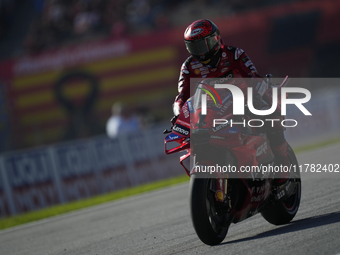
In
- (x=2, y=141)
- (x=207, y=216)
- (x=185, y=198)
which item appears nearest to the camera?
(x=207, y=216)

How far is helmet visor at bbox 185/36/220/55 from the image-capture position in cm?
452

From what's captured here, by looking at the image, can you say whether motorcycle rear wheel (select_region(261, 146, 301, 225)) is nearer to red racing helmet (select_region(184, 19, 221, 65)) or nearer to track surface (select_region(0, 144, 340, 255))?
track surface (select_region(0, 144, 340, 255))

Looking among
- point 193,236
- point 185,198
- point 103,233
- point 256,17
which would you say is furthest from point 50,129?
point 193,236

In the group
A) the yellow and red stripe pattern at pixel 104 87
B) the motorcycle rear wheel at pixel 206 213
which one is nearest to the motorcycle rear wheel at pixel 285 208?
the motorcycle rear wheel at pixel 206 213

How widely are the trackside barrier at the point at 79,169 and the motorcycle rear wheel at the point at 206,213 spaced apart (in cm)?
661

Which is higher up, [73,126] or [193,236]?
[193,236]

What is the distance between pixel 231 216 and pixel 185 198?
357 centimetres

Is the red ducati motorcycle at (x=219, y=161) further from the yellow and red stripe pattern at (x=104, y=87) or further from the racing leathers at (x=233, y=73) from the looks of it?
the yellow and red stripe pattern at (x=104, y=87)

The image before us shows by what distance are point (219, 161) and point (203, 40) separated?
1.12 metres

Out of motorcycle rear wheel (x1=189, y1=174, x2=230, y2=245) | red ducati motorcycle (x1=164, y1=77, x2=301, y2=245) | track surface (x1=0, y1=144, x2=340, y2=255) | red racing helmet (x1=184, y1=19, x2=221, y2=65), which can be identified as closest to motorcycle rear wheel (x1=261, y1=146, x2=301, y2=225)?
track surface (x1=0, y1=144, x2=340, y2=255)

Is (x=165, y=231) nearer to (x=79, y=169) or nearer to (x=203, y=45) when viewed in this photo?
(x=203, y=45)

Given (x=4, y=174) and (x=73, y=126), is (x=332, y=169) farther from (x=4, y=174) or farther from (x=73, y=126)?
(x=73, y=126)

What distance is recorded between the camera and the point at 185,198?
7.79 meters

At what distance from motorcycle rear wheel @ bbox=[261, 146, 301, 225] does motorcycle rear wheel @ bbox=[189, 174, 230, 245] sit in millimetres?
752
